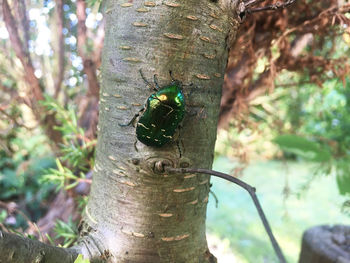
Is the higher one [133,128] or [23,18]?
[23,18]

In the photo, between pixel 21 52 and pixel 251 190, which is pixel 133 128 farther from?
pixel 21 52

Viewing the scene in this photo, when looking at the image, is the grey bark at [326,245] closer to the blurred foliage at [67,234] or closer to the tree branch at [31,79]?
→ the blurred foliage at [67,234]

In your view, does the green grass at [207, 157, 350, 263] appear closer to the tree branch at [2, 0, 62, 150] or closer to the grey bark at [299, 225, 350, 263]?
the grey bark at [299, 225, 350, 263]

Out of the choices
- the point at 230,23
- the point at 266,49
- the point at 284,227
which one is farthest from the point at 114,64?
the point at 284,227

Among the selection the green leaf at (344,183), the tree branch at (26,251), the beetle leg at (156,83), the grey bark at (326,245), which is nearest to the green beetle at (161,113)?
the beetle leg at (156,83)

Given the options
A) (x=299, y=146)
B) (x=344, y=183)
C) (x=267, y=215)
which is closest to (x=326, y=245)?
(x=344, y=183)

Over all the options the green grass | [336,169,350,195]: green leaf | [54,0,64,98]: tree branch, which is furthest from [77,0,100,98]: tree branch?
the green grass
